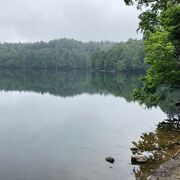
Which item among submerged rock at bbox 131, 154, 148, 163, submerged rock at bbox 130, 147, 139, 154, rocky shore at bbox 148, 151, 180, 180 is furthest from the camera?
submerged rock at bbox 130, 147, 139, 154

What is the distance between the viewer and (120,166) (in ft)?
94.9

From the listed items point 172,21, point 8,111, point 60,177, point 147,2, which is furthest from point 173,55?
point 8,111

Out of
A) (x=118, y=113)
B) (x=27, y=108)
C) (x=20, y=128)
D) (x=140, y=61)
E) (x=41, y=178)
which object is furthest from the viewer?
(x=140, y=61)

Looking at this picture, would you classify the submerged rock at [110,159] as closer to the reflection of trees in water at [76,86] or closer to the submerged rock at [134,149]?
the submerged rock at [134,149]

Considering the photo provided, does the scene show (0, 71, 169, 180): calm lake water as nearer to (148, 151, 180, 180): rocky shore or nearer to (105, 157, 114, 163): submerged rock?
(105, 157, 114, 163): submerged rock

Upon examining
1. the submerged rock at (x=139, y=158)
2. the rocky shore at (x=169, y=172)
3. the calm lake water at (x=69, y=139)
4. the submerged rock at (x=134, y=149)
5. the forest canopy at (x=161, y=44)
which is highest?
the forest canopy at (x=161, y=44)

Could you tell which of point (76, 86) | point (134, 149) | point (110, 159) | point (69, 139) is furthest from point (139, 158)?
point (76, 86)

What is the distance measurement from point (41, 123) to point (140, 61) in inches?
5207

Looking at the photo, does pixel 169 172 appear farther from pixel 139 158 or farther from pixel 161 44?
pixel 161 44

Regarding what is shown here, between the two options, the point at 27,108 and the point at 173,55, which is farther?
the point at 27,108

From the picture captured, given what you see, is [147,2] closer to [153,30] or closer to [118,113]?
[153,30]

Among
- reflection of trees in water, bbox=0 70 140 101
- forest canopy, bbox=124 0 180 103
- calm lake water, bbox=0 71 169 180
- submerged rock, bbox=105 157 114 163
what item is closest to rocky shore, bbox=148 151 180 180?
calm lake water, bbox=0 71 169 180

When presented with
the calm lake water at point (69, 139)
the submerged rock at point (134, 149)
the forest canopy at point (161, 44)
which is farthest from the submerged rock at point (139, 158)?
the forest canopy at point (161, 44)

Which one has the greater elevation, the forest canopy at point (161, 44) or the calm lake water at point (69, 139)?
the forest canopy at point (161, 44)
